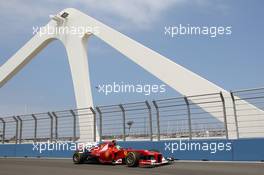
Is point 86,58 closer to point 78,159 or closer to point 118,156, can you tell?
point 78,159

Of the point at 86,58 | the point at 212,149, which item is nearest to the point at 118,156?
the point at 212,149

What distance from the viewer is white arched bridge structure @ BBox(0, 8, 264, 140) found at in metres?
22.1

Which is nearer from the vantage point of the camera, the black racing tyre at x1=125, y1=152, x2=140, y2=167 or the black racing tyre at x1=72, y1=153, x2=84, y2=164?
the black racing tyre at x1=125, y1=152, x2=140, y2=167

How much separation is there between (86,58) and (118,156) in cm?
1651

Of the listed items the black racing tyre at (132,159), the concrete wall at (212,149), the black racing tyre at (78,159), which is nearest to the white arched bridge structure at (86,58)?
the concrete wall at (212,149)

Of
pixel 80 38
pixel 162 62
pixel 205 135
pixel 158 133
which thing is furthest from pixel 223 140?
pixel 80 38

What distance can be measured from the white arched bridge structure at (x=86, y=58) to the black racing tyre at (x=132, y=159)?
19.0ft

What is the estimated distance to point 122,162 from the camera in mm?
12070

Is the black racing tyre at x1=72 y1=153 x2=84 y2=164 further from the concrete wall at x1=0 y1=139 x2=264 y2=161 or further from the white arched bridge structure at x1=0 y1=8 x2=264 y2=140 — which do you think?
the white arched bridge structure at x1=0 y1=8 x2=264 y2=140

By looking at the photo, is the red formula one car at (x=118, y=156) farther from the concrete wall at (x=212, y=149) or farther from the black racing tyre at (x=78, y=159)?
the concrete wall at (x=212, y=149)

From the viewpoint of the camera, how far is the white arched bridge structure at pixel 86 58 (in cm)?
2211

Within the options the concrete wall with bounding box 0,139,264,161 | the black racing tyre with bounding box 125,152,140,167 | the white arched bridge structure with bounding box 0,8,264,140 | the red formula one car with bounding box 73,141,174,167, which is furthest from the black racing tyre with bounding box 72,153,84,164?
the white arched bridge structure with bounding box 0,8,264,140

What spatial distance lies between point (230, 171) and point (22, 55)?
26777mm

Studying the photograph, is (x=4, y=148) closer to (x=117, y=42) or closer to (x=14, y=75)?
(x=117, y=42)
